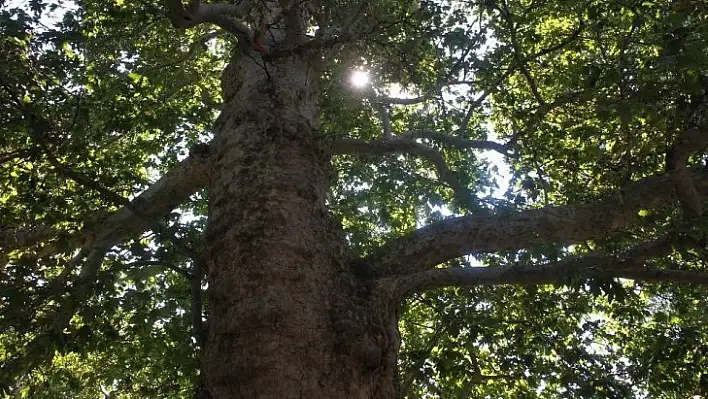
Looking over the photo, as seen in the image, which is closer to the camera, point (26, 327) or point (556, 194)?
point (26, 327)

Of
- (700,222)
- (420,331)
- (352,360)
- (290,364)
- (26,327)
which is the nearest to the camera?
(290,364)

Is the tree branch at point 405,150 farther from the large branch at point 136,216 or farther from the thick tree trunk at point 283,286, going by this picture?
the thick tree trunk at point 283,286

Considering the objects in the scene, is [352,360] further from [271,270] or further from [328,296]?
[271,270]

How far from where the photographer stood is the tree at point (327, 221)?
2.63m

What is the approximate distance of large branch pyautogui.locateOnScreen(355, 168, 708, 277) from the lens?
3.21 metres

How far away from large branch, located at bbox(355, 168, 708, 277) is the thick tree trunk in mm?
354

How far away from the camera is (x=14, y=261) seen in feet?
11.8

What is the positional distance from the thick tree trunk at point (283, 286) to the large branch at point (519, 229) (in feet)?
1.16

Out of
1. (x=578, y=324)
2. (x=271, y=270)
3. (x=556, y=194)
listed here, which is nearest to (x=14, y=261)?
(x=271, y=270)

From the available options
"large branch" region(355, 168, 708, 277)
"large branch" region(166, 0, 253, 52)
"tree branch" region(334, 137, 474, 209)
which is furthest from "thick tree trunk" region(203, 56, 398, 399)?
"tree branch" region(334, 137, 474, 209)

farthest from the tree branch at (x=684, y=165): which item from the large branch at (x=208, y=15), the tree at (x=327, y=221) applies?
the large branch at (x=208, y=15)

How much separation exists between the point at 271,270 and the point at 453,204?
18.4 ft

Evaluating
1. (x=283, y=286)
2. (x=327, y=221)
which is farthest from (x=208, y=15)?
(x=283, y=286)

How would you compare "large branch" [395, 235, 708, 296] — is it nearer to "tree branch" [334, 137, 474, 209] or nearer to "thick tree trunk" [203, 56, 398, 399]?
"thick tree trunk" [203, 56, 398, 399]
